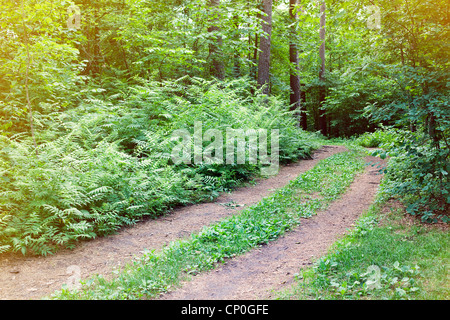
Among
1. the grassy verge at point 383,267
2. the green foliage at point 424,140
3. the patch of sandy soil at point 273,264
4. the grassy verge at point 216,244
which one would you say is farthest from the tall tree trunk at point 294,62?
the grassy verge at point 383,267

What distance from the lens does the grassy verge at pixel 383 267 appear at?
127 inches

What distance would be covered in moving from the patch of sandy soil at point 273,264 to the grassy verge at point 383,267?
1.00 feet

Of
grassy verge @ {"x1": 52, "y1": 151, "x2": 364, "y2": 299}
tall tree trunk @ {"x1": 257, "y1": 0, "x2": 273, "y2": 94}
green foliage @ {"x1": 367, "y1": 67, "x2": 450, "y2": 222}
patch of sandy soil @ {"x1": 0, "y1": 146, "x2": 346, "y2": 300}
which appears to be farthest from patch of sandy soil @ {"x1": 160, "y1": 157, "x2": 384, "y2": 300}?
tall tree trunk @ {"x1": 257, "y1": 0, "x2": 273, "y2": 94}

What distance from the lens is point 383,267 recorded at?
3.64 meters

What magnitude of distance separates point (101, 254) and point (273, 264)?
2772 mm

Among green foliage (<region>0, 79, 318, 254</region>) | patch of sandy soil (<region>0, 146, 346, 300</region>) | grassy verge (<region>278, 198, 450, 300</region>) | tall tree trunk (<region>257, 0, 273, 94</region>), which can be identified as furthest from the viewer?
tall tree trunk (<region>257, 0, 273, 94</region>)

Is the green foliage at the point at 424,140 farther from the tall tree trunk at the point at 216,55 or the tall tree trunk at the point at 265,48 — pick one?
the tall tree trunk at the point at 265,48

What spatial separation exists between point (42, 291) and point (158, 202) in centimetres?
303

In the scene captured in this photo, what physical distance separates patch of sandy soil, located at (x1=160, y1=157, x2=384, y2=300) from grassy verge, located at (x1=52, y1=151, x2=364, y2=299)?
0.58ft

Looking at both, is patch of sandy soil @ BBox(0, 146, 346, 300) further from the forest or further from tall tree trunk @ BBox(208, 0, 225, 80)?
tall tree trunk @ BBox(208, 0, 225, 80)

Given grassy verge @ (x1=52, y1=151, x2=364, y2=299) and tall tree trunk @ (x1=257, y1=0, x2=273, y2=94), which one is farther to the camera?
tall tree trunk @ (x1=257, y1=0, x2=273, y2=94)

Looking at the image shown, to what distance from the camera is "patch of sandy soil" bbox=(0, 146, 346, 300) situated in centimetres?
396

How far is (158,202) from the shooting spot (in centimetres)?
662

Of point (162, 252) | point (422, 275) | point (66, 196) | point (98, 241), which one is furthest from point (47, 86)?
point (422, 275)
